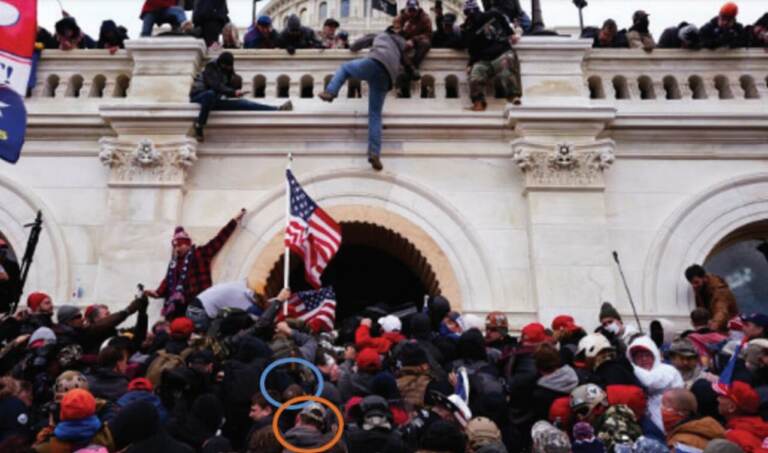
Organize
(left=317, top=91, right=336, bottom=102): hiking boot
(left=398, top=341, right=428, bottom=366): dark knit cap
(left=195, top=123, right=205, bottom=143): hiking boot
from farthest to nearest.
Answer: (left=195, top=123, right=205, bottom=143): hiking boot
(left=317, top=91, right=336, bottom=102): hiking boot
(left=398, top=341, right=428, bottom=366): dark knit cap

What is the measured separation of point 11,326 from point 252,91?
617 centimetres

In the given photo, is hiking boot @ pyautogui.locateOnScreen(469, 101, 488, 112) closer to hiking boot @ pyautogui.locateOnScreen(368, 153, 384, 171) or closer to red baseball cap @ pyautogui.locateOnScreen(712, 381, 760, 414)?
hiking boot @ pyautogui.locateOnScreen(368, 153, 384, 171)

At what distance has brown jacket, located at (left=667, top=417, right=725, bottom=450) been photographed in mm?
5754

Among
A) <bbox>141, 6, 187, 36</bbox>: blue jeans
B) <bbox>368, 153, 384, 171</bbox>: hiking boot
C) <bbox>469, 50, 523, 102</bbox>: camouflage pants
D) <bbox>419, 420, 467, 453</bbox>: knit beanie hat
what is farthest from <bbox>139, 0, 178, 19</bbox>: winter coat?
<bbox>419, 420, 467, 453</bbox>: knit beanie hat

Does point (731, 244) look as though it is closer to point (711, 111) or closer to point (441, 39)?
point (711, 111)

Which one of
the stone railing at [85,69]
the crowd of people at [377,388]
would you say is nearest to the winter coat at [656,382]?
the crowd of people at [377,388]

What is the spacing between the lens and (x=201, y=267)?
11.6 m

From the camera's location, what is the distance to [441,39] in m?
13.8

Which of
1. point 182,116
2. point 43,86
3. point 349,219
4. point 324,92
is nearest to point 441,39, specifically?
point 324,92

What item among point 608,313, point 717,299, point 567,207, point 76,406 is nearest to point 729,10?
point 567,207

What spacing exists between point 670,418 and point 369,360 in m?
2.76

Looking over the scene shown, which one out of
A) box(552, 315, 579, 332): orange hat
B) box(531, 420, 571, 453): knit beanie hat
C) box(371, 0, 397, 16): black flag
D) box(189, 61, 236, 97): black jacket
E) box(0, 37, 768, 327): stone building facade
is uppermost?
box(371, 0, 397, 16): black flag

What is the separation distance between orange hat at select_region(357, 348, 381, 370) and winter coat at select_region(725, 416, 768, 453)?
10.3 feet

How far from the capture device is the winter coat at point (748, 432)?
577cm
